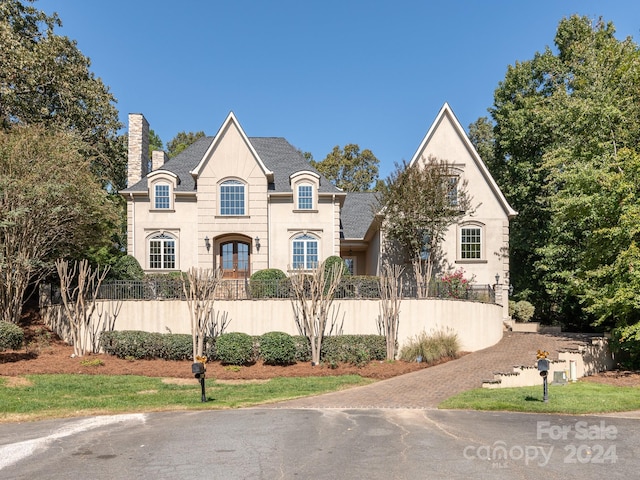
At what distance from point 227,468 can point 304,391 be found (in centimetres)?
766

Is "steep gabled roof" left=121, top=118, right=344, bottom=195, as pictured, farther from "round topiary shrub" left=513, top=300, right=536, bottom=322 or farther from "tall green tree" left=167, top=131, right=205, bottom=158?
"tall green tree" left=167, top=131, right=205, bottom=158

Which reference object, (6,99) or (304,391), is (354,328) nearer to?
(304,391)

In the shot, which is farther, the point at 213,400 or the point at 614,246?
the point at 614,246

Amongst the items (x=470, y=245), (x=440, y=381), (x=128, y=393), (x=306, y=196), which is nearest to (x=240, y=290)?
(x=128, y=393)

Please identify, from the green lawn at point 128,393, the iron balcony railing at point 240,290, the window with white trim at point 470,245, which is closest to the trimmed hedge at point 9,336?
the green lawn at point 128,393

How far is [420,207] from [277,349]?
987 centimetres

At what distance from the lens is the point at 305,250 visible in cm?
2650

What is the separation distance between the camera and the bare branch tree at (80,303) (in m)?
19.1

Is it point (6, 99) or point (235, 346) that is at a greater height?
point (6, 99)

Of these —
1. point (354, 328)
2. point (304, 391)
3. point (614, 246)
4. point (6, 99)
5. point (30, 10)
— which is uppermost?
point (30, 10)

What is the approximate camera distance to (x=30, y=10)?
28094mm

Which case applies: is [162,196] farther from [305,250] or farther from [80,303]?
[80,303]

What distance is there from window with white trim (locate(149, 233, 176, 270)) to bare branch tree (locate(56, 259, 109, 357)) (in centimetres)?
559

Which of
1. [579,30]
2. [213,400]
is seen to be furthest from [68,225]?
[579,30]
